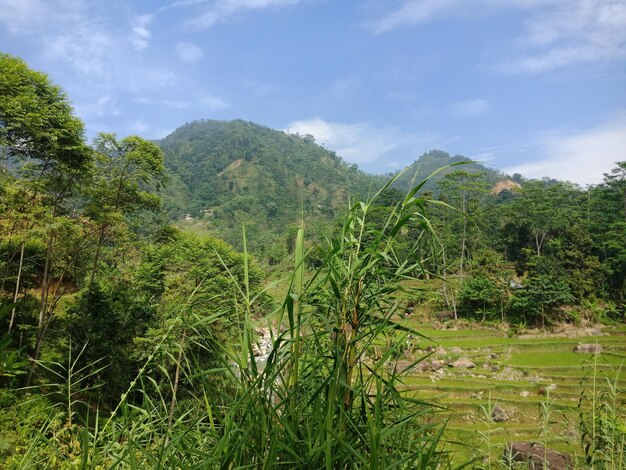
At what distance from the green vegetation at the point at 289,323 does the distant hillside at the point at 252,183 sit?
18.8 meters

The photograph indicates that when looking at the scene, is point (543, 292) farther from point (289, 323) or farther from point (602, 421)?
point (289, 323)

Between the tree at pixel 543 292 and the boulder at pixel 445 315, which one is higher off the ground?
the tree at pixel 543 292

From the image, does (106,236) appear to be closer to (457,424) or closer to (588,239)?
(457,424)

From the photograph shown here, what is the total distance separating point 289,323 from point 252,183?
9259 centimetres

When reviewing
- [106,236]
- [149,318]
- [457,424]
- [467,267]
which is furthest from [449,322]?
[106,236]

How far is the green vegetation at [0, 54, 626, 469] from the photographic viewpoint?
102 cm

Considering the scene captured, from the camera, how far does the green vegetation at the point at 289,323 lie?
→ 3.35ft

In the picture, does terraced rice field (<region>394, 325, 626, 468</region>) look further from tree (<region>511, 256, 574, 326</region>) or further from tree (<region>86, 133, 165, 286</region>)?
tree (<region>86, 133, 165, 286</region>)

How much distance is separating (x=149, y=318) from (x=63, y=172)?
5.87 meters

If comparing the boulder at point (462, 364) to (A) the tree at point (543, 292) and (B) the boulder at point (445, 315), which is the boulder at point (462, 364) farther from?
(B) the boulder at point (445, 315)

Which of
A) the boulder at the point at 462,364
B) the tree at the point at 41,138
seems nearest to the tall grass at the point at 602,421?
the tree at the point at 41,138

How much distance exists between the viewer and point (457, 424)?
16.1 m

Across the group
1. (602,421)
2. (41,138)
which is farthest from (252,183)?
(602,421)

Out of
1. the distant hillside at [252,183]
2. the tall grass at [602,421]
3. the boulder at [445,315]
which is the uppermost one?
the distant hillside at [252,183]
